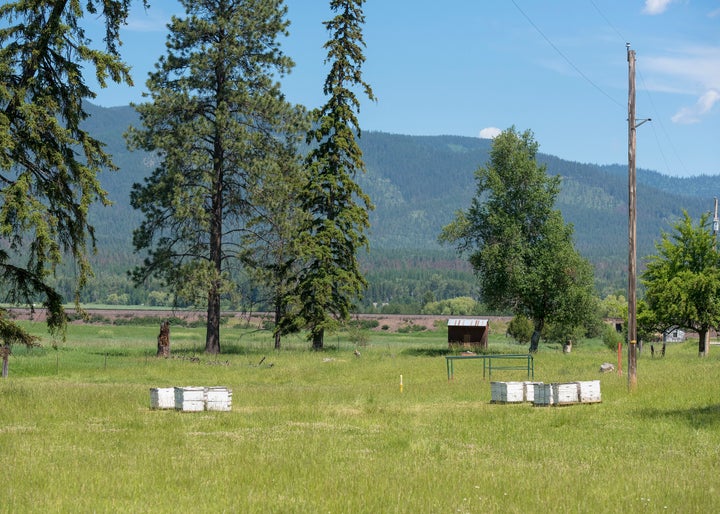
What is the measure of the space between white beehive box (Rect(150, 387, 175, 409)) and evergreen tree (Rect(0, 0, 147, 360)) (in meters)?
3.75

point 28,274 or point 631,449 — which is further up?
point 28,274

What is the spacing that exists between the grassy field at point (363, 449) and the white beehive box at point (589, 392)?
792 millimetres

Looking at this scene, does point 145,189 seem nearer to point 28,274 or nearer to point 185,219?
point 185,219

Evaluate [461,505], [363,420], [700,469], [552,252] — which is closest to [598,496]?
[461,505]

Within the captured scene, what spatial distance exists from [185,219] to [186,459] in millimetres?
33906

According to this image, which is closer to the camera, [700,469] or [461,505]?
[461,505]

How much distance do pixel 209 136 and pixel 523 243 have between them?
2353 cm

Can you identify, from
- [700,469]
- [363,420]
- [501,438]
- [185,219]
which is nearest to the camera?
[700,469]

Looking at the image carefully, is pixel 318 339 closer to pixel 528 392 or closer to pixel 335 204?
pixel 335 204

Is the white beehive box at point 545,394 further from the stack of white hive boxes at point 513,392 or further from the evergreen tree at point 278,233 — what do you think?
the evergreen tree at point 278,233

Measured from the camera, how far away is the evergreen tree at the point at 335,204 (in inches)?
2274

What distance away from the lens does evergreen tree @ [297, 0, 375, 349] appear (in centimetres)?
5775

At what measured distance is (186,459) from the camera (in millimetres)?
18953

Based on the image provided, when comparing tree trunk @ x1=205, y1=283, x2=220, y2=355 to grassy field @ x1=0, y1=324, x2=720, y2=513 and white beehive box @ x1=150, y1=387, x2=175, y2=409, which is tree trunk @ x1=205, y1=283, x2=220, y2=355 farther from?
white beehive box @ x1=150, y1=387, x2=175, y2=409
